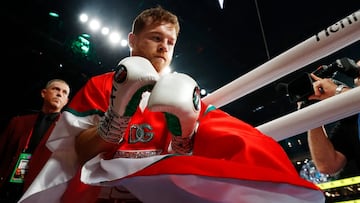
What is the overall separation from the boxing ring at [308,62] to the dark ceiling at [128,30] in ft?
9.60

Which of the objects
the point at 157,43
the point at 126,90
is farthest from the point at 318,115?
the point at 157,43

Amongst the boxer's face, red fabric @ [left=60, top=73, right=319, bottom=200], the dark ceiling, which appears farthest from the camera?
the dark ceiling

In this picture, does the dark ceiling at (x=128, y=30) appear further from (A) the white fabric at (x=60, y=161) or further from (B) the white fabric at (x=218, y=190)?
(B) the white fabric at (x=218, y=190)

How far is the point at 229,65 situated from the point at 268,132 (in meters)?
3.89

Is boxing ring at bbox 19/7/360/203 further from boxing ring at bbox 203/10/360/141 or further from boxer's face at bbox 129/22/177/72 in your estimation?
boxer's face at bbox 129/22/177/72

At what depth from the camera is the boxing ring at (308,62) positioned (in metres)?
A: 0.59

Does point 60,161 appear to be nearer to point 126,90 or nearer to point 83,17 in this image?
point 126,90

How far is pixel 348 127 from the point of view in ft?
4.72

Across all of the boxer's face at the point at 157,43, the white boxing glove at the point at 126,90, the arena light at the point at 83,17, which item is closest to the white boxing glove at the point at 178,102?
the white boxing glove at the point at 126,90

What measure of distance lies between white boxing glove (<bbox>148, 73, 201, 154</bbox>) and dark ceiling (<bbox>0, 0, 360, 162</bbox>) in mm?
3074

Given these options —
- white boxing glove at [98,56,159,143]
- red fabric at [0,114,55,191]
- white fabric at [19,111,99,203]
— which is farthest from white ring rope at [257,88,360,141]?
red fabric at [0,114,55,191]

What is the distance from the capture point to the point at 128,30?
3.96m

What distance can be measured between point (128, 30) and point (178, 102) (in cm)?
357

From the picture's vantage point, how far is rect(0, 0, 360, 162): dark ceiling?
3443mm
